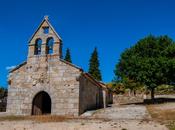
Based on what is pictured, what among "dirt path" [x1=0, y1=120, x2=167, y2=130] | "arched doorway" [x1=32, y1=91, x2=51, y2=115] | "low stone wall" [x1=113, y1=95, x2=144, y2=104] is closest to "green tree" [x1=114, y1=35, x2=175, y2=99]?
"low stone wall" [x1=113, y1=95, x2=144, y2=104]

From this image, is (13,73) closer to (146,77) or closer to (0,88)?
(146,77)

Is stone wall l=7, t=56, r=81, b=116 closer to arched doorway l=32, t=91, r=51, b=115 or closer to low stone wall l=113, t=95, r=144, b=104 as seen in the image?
arched doorway l=32, t=91, r=51, b=115

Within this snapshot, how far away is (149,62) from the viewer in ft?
112

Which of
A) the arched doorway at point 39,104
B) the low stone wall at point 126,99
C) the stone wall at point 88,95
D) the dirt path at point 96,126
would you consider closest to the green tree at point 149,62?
the stone wall at point 88,95

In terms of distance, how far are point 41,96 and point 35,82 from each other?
172 cm

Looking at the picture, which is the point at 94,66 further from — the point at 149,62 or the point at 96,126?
the point at 96,126

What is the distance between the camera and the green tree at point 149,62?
110 feet

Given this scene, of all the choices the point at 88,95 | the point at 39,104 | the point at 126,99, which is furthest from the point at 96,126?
the point at 126,99

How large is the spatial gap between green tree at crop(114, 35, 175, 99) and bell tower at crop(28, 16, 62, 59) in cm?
1202

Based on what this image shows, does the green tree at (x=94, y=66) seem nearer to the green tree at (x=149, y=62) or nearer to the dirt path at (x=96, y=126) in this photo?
the green tree at (x=149, y=62)

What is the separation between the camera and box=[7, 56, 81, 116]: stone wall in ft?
82.1

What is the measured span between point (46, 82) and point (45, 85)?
289 mm

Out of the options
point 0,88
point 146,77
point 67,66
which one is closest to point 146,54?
point 146,77

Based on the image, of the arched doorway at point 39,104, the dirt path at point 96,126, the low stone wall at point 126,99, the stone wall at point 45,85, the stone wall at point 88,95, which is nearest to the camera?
the dirt path at point 96,126
